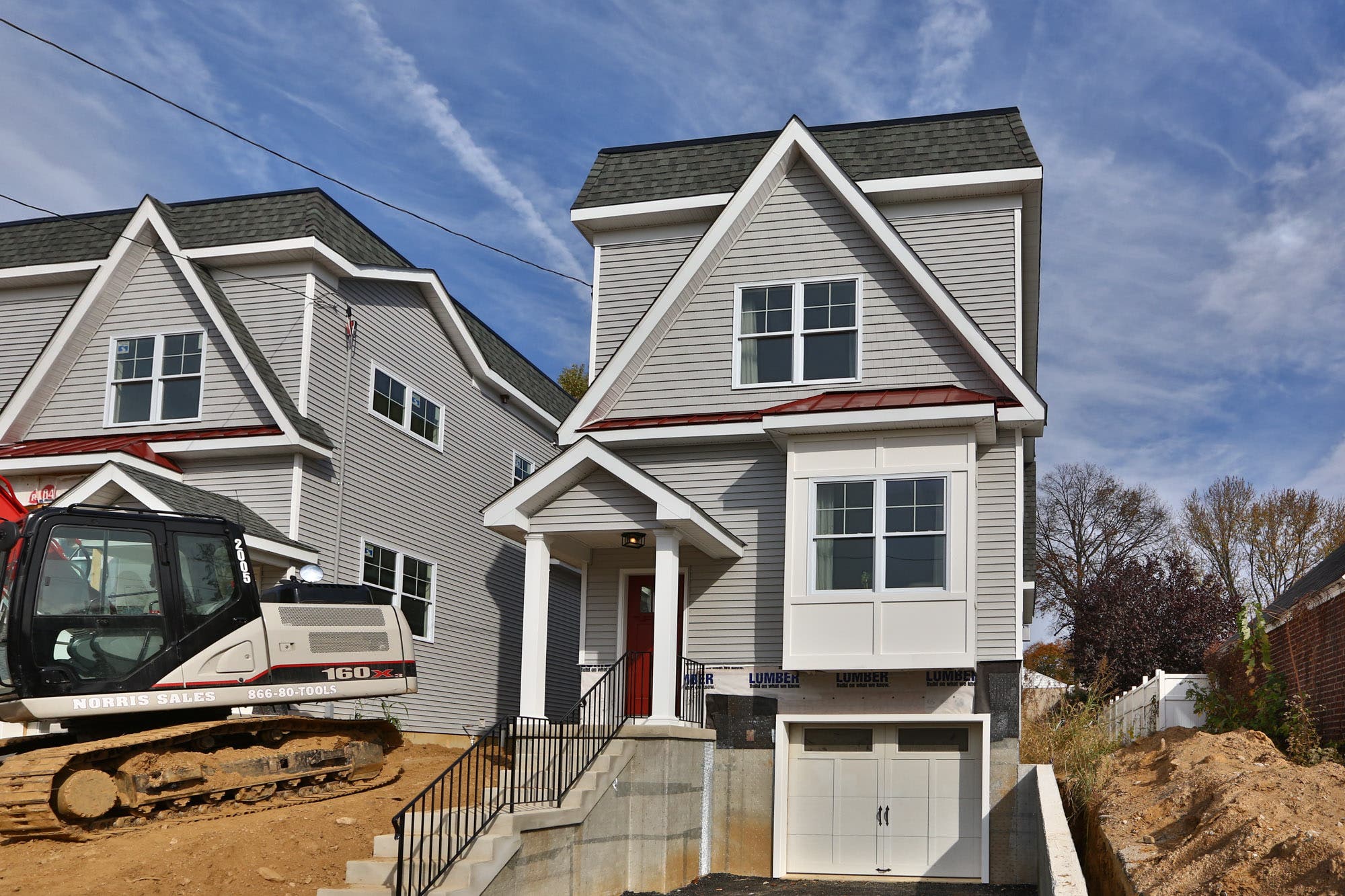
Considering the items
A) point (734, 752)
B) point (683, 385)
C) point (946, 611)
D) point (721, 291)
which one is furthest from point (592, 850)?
point (721, 291)

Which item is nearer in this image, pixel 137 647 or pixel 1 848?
pixel 1 848

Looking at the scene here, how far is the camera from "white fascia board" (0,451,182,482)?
1903 cm

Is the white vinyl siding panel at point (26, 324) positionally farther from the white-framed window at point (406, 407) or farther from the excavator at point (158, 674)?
the excavator at point (158, 674)

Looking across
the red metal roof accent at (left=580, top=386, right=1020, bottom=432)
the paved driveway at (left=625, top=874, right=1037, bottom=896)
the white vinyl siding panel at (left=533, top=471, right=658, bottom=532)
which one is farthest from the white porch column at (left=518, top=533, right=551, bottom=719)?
the paved driveway at (left=625, top=874, right=1037, bottom=896)

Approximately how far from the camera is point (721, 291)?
18281mm

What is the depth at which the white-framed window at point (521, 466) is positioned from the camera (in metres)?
28.0

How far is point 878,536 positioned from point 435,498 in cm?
1085

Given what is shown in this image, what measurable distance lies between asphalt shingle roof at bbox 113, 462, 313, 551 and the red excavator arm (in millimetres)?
2524

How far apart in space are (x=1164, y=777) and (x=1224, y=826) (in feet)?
12.9

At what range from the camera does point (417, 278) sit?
22.8 metres

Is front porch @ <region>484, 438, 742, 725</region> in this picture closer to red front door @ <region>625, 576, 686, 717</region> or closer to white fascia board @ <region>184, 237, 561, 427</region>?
red front door @ <region>625, 576, 686, 717</region>

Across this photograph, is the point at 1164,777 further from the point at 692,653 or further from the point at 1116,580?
the point at 1116,580

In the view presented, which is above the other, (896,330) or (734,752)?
(896,330)

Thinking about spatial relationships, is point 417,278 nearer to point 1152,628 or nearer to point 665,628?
point 665,628
